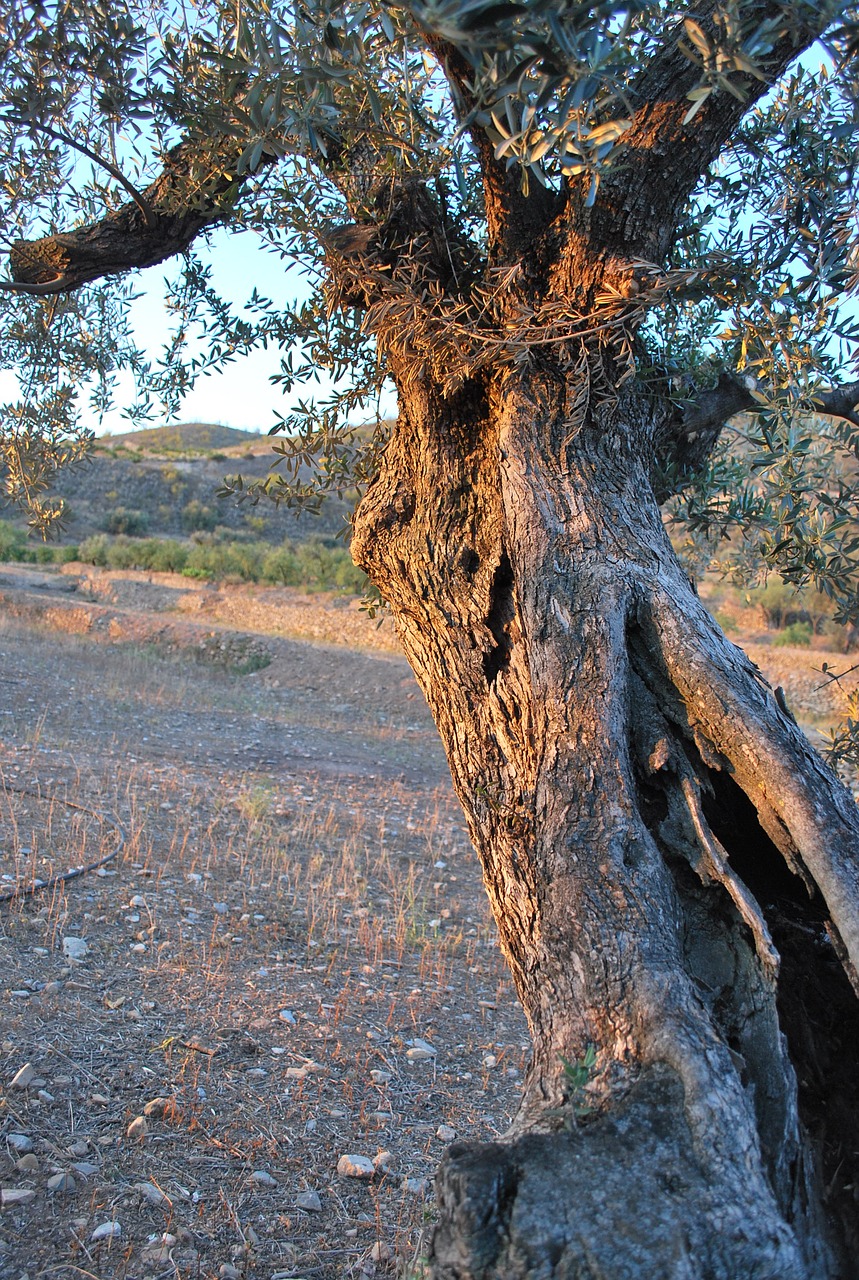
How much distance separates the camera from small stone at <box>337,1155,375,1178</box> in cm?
298

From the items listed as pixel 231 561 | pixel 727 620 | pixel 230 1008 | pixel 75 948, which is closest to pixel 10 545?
pixel 231 561

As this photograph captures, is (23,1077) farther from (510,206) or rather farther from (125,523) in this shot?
(125,523)

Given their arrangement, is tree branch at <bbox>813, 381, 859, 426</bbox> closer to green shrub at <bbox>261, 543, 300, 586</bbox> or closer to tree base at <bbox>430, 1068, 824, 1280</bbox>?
tree base at <bbox>430, 1068, 824, 1280</bbox>

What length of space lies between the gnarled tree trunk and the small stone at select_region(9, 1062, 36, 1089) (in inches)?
75.2

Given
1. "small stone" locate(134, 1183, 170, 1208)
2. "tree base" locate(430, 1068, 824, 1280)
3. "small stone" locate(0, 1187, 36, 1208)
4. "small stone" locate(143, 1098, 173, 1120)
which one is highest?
"tree base" locate(430, 1068, 824, 1280)

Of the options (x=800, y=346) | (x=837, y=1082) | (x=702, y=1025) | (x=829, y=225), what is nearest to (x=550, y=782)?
(x=702, y=1025)

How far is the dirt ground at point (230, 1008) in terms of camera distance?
262 cm

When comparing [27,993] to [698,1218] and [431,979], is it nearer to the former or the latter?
[431,979]

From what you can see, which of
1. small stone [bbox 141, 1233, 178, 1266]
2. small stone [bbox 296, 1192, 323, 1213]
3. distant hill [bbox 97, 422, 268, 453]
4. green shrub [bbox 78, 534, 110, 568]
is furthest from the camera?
distant hill [bbox 97, 422, 268, 453]

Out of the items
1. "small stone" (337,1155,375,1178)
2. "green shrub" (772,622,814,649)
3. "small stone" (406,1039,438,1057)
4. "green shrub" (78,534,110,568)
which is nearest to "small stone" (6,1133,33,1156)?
"small stone" (337,1155,375,1178)

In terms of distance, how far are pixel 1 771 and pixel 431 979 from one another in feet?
13.9

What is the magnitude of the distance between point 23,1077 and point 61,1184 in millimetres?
600

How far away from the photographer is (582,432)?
2.86 m

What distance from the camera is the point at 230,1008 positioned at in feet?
13.1
